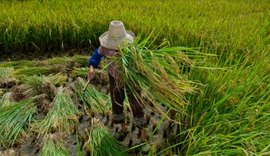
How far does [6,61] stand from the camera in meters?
3.26

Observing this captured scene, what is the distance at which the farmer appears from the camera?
6.66ft

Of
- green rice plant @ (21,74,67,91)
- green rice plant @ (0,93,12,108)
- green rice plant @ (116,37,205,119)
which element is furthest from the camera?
green rice plant @ (21,74,67,91)

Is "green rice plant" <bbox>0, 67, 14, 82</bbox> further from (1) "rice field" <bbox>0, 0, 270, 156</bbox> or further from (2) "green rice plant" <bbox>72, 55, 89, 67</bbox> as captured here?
(2) "green rice plant" <bbox>72, 55, 89, 67</bbox>

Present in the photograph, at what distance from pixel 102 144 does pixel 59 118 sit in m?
0.41

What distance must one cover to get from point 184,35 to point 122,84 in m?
1.15

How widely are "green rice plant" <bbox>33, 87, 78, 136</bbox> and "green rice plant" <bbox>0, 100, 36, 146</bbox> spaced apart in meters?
0.07

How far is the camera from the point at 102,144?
2.05 m

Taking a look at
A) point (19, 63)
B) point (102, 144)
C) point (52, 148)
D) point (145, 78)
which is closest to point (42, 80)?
point (19, 63)

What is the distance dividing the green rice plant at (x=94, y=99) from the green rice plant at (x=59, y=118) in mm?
90

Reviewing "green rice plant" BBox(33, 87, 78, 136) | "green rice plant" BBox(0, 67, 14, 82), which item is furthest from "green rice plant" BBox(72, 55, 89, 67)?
"green rice plant" BBox(33, 87, 78, 136)

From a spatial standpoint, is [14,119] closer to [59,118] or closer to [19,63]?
[59,118]

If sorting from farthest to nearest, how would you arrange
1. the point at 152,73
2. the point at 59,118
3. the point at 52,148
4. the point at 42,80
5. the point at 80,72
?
the point at 80,72 → the point at 42,80 → the point at 59,118 → the point at 52,148 → the point at 152,73

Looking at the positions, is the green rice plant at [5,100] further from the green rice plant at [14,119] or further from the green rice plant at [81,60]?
the green rice plant at [81,60]

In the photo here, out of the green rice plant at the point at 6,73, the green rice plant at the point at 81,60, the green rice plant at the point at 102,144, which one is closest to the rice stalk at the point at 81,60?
the green rice plant at the point at 81,60
